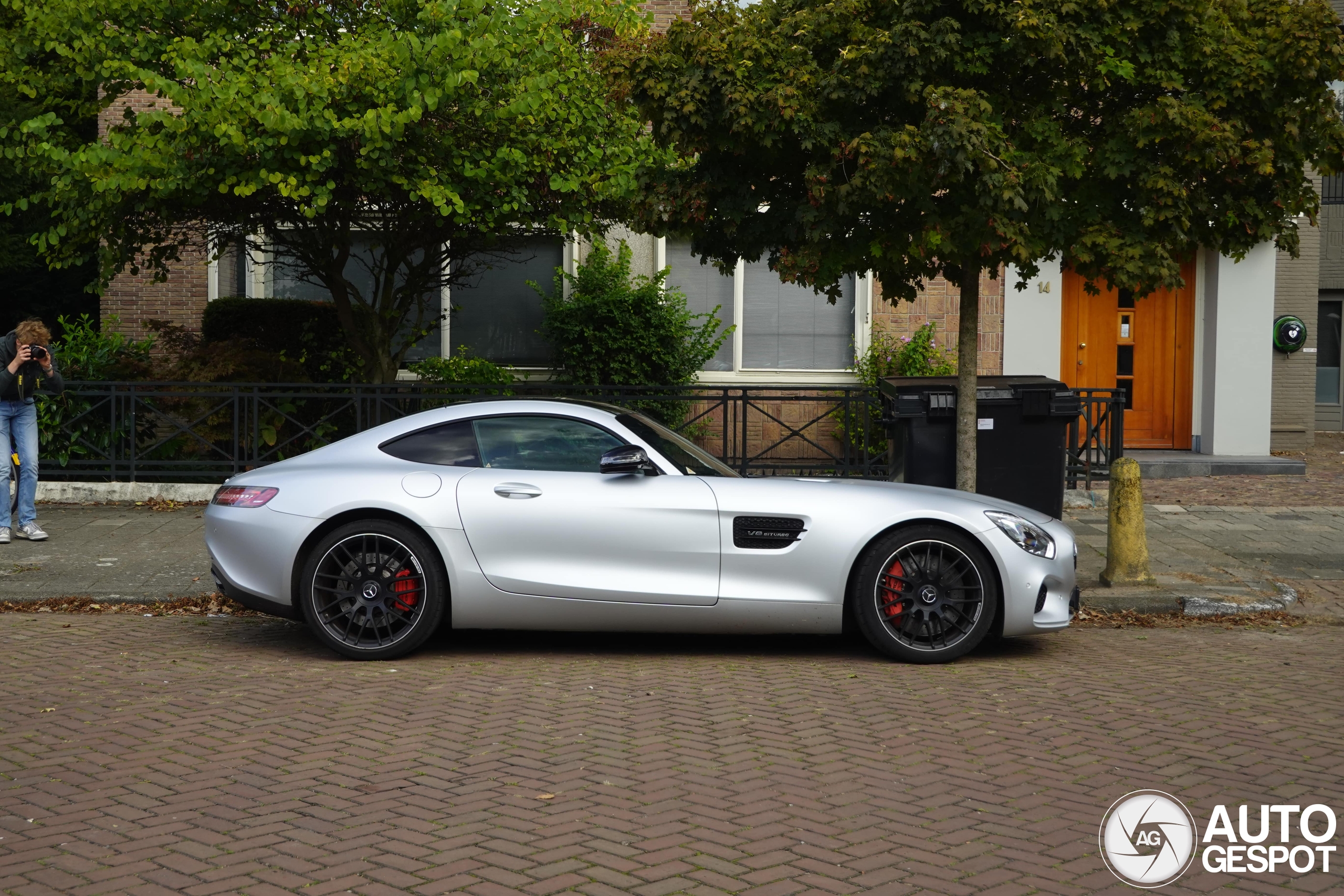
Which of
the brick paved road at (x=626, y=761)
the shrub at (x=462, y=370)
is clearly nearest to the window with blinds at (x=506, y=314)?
the shrub at (x=462, y=370)

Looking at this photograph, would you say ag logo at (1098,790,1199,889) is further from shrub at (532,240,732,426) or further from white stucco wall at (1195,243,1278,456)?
white stucco wall at (1195,243,1278,456)

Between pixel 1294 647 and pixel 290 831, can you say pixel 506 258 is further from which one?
pixel 290 831

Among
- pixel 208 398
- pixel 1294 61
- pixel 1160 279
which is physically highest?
pixel 1294 61

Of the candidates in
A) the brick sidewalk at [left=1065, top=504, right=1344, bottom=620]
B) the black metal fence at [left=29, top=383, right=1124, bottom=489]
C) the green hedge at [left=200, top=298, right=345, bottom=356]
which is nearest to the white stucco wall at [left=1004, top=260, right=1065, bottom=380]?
the black metal fence at [left=29, top=383, right=1124, bottom=489]

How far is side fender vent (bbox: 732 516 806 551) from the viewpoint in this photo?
665cm

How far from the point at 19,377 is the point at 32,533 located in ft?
3.95

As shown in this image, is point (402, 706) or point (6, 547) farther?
point (6, 547)

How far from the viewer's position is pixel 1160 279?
27.5 ft

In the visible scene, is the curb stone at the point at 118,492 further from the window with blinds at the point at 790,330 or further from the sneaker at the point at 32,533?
the window with blinds at the point at 790,330

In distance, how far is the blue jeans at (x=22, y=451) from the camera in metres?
10.4

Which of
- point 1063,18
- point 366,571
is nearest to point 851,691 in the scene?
point 366,571

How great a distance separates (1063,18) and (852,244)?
191cm

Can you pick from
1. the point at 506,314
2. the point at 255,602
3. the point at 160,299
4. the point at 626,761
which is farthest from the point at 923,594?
the point at 160,299

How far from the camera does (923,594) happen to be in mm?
6672
